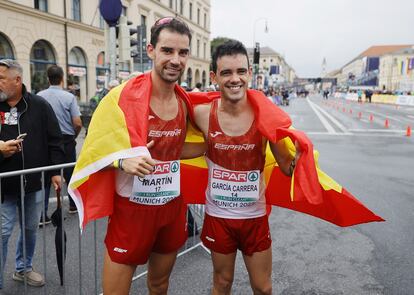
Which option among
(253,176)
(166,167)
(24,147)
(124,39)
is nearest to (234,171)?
(253,176)

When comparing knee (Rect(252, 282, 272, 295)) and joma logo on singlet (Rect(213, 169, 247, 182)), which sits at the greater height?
joma logo on singlet (Rect(213, 169, 247, 182))

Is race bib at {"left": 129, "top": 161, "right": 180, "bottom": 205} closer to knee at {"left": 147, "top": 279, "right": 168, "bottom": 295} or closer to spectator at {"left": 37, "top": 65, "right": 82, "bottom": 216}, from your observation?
knee at {"left": 147, "top": 279, "right": 168, "bottom": 295}

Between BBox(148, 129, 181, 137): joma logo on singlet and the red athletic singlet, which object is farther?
the red athletic singlet

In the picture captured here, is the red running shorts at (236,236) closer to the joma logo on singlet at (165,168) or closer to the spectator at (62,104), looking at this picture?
the joma logo on singlet at (165,168)

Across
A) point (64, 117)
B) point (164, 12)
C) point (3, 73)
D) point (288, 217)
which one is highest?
point (164, 12)

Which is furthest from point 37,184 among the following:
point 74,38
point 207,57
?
point 207,57

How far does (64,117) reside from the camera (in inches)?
203

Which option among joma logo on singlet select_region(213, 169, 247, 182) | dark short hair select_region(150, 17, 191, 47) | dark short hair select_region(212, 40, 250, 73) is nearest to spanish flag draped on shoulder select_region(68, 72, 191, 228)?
dark short hair select_region(150, 17, 191, 47)

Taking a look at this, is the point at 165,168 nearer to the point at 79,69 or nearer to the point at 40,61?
the point at 40,61

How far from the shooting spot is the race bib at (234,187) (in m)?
2.51

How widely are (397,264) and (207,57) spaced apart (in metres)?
51.2

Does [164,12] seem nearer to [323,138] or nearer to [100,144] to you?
[323,138]

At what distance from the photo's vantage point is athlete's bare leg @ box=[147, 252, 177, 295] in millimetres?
2506

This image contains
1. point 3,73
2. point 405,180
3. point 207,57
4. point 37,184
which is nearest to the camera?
point 3,73
